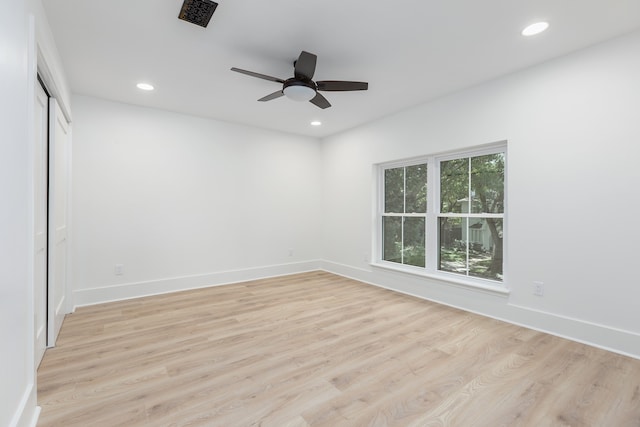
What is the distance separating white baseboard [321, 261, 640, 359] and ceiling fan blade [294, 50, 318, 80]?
2.83m

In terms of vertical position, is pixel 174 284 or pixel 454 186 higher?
pixel 454 186

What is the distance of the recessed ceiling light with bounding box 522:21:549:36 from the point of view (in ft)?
7.32

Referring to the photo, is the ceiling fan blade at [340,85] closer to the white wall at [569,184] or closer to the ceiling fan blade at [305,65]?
the ceiling fan blade at [305,65]

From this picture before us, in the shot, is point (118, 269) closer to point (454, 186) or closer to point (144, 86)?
point (144, 86)

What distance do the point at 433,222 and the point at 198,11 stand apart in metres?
3.35

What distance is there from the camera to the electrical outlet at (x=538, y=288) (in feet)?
9.30

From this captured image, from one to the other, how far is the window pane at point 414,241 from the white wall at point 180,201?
6.07 ft

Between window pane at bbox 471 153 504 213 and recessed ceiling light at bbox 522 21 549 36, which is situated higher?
recessed ceiling light at bbox 522 21 549 36

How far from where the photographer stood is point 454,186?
147 inches

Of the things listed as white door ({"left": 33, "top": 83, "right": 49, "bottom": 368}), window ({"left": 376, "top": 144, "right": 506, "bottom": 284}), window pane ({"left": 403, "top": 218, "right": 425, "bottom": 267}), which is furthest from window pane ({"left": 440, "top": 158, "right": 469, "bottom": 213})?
white door ({"left": 33, "top": 83, "right": 49, "bottom": 368})

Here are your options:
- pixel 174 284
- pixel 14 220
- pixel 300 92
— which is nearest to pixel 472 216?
pixel 300 92

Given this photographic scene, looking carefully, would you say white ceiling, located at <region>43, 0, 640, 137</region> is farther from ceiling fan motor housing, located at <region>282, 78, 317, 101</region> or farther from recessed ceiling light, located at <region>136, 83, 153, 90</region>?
ceiling fan motor housing, located at <region>282, 78, 317, 101</region>

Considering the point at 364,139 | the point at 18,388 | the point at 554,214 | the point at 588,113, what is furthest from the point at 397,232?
the point at 18,388

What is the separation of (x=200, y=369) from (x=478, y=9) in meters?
3.23
